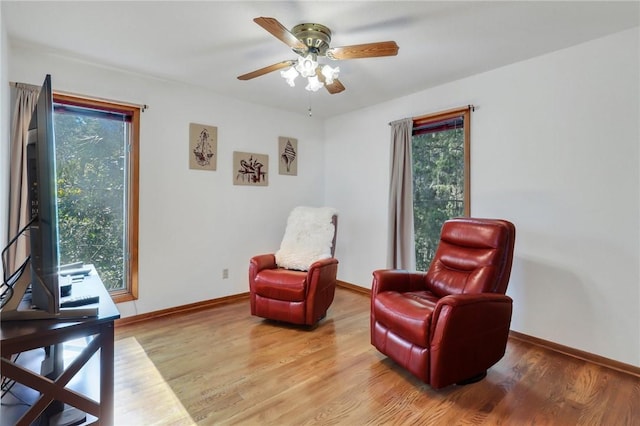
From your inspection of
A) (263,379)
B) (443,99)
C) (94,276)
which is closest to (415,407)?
(263,379)

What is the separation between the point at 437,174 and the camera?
11.3 ft

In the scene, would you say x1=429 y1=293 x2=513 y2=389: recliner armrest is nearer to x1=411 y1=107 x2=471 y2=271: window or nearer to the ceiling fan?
x1=411 y1=107 x2=471 y2=271: window

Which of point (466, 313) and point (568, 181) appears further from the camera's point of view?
point (568, 181)

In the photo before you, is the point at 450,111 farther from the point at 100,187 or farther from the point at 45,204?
the point at 100,187

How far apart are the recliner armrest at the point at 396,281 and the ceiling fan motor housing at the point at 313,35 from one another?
171cm

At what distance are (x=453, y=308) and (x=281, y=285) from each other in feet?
5.13

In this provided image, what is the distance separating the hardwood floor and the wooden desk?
0.59 meters

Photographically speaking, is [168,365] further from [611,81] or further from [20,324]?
[611,81]

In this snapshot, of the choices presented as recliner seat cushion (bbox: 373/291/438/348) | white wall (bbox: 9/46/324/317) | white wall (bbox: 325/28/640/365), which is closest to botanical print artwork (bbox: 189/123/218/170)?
white wall (bbox: 9/46/324/317)

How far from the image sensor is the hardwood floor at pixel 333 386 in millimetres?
1752

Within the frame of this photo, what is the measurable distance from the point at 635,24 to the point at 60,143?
14.9 feet

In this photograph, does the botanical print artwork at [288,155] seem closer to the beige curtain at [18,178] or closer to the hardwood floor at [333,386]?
the hardwood floor at [333,386]

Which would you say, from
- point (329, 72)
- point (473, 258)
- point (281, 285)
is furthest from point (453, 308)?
point (329, 72)

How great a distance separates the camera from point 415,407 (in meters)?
1.83
